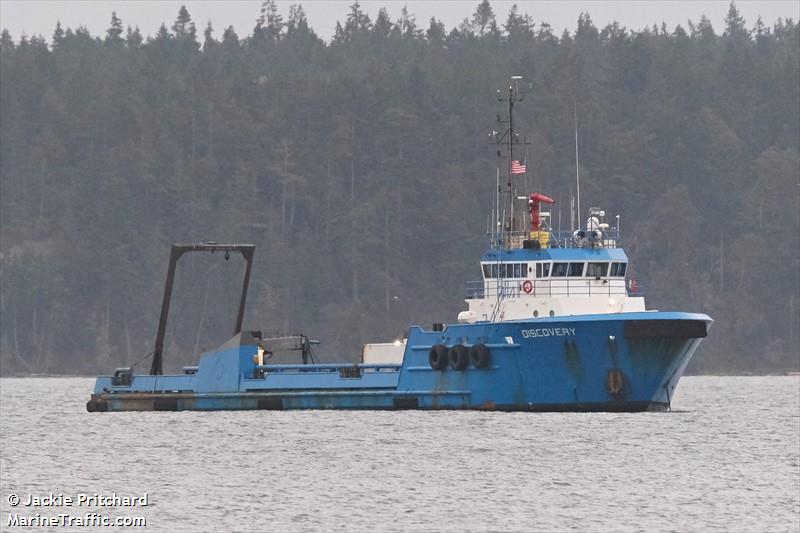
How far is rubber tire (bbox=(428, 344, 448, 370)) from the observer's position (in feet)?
195

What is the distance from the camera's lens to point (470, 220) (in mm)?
154625

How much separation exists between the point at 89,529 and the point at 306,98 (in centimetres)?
13721

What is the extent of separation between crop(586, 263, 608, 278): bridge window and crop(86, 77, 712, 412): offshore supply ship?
3 cm

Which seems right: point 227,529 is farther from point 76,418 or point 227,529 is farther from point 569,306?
point 76,418

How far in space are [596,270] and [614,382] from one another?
4.62m

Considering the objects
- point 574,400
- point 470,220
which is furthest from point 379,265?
point 574,400

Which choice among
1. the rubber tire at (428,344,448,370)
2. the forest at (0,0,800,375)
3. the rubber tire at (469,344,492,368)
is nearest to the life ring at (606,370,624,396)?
the rubber tire at (469,344,492,368)

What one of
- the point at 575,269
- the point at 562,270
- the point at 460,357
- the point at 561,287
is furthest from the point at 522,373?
the point at 575,269

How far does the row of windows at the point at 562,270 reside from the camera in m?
60.6

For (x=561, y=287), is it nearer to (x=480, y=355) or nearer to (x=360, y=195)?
(x=480, y=355)

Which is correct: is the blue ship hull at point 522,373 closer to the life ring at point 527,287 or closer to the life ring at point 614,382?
the life ring at point 614,382

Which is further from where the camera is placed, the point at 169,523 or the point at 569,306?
the point at 569,306

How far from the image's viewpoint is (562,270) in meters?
60.6

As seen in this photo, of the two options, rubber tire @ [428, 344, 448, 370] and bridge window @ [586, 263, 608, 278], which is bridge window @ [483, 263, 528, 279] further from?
rubber tire @ [428, 344, 448, 370]
